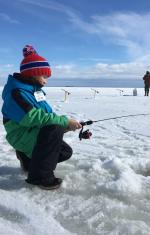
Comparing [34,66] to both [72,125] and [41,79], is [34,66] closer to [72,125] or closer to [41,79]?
[41,79]

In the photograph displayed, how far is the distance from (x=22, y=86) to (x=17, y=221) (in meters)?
1.35

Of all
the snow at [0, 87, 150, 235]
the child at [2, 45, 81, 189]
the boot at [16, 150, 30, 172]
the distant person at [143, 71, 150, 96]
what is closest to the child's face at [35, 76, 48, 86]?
the child at [2, 45, 81, 189]

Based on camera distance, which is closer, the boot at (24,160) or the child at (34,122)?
the child at (34,122)

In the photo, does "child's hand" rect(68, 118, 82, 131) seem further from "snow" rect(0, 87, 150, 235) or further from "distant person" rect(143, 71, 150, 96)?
"distant person" rect(143, 71, 150, 96)

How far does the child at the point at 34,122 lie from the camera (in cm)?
360

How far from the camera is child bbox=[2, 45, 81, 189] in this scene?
3600mm

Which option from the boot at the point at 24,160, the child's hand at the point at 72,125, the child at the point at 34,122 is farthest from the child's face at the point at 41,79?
the boot at the point at 24,160

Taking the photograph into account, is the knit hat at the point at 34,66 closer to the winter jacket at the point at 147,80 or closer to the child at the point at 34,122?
the child at the point at 34,122

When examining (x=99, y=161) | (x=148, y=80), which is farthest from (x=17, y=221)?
(x=148, y=80)

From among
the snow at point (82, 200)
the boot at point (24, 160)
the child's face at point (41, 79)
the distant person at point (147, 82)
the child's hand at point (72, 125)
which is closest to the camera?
the snow at point (82, 200)

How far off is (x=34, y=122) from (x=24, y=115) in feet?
0.37

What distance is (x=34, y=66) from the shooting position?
385 cm

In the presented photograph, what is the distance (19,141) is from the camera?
12.6 feet

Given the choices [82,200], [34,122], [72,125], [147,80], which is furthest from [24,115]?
[147,80]
